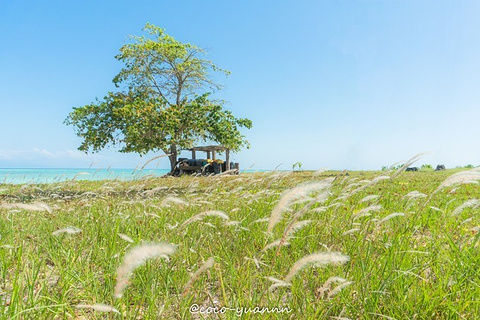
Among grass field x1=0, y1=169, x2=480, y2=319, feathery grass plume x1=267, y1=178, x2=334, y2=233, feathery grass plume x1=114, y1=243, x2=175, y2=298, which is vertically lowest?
grass field x1=0, y1=169, x2=480, y2=319

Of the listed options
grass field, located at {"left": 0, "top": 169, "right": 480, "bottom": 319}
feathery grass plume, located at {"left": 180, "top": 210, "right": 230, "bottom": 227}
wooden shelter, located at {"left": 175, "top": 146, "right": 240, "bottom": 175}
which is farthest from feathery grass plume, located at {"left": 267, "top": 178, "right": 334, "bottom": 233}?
wooden shelter, located at {"left": 175, "top": 146, "right": 240, "bottom": 175}

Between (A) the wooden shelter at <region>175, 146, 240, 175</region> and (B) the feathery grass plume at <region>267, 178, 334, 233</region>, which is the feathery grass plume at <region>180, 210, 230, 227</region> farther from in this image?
(A) the wooden shelter at <region>175, 146, 240, 175</region>

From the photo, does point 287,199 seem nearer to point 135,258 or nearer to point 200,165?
point 135,258

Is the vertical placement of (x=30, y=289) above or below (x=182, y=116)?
below

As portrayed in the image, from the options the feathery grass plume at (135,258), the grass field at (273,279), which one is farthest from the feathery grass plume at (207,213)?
the feathery grass plume at (135,258)

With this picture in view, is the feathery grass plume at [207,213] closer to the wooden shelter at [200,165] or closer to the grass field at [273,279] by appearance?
the grass field at [273,279]

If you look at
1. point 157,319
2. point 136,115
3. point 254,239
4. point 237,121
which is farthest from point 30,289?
point 237,121

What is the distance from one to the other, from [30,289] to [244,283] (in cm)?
130

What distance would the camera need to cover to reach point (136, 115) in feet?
69.9

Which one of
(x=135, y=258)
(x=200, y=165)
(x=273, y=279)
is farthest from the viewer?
(x=200, y=165)

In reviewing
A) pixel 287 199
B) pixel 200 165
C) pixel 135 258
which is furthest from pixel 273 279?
pixel 200 165

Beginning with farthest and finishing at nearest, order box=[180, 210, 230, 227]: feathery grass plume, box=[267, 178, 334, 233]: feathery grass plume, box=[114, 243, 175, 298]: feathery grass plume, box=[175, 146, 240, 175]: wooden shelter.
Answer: box=[175, 146, 240, 175]: wooden shelter
box=[180, 210, 230, 227]: feathery grass plume
box=[267, 178, 334, 233]: feathery grass plume
box=[114, 243, 175, 298]: feathery grass plume

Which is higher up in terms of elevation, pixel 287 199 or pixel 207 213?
pixel 287 199

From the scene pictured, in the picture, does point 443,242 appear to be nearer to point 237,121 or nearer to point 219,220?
point 219,220
